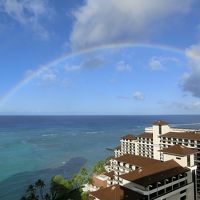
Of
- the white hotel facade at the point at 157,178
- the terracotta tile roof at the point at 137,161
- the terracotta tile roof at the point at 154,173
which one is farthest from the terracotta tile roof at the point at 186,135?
the terracotta tile roof at the point at 154,173

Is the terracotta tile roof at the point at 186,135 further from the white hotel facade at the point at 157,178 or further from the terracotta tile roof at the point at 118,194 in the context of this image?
the terracotta tile roof at the point at 118,194

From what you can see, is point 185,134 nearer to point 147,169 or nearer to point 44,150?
point 147,169

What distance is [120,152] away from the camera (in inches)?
2977

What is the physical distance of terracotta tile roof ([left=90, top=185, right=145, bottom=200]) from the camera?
31.4 m

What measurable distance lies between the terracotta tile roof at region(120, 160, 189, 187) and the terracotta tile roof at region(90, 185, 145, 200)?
4.68 ft

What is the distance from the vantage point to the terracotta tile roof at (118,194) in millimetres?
31375

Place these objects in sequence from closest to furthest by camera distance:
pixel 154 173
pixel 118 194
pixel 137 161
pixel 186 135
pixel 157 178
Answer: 1. pixel 157 178
2. pixel 118 194
3. pixel 154 173
4. pixel 137 161
5. pixel 186 135

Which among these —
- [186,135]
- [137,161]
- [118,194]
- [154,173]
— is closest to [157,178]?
[154,173]

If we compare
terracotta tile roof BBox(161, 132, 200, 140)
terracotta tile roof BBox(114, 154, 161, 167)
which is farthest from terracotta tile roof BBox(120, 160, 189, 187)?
terracotta tile roof BBox(161, 132, 200, 140)

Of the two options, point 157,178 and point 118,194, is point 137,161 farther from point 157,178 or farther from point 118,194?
point 118,194

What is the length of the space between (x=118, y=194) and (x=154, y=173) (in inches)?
198

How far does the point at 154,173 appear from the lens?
33062 mm

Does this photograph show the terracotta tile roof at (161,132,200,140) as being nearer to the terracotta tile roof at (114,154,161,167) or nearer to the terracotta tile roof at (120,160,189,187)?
the terracotta tile roof at (114,154,161,167)

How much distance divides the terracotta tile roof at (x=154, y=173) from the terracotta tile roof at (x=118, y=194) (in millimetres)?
1426
